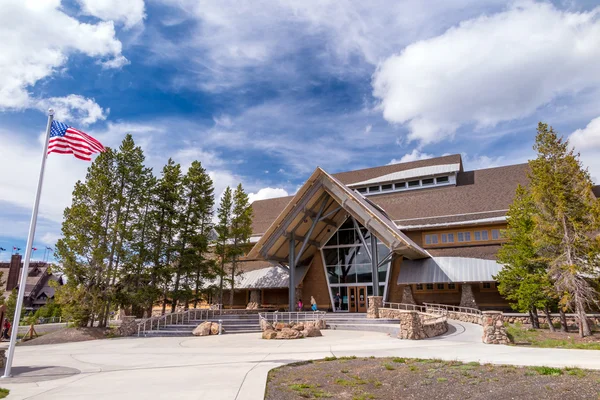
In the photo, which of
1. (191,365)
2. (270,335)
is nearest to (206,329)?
(270,335)

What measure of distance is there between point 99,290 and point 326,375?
736 inches

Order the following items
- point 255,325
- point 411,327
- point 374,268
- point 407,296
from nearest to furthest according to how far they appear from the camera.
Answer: point 411,327, point 255,325, point 374,268, point 407,296

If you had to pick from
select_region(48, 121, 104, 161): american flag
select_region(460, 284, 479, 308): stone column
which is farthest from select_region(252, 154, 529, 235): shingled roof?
select_region(48, 121, 104, 161): american flag

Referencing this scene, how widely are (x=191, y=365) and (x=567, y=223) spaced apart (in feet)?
59.2

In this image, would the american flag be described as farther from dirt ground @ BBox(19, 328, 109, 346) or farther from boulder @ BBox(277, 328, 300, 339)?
dirt ground @ BBox(19, 328, 109, 346)

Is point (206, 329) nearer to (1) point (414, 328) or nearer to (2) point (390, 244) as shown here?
(1) point (414, 328)

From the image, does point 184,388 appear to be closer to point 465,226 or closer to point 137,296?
point 137,296

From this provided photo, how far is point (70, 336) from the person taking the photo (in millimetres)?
20625

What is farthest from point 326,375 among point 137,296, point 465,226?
point 465,226

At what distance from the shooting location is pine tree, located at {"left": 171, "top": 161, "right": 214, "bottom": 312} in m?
27.1

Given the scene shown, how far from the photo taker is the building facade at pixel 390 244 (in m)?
26.5

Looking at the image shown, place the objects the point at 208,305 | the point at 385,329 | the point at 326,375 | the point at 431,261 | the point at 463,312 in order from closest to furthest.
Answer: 1. the point at 326,375
2. the point at 385,329
3. the point at 463,312
4. the point at 431,261
5. the point at 208,305

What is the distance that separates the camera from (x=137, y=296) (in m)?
23.4

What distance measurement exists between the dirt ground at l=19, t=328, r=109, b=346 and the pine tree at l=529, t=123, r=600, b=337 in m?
23.8
